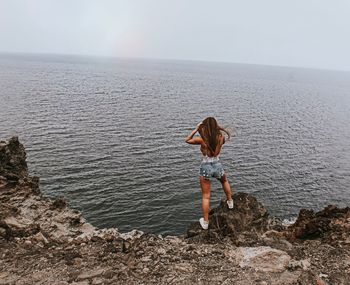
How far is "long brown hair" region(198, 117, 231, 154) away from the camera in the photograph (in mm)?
10164

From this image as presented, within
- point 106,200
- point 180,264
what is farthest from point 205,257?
point 106,200

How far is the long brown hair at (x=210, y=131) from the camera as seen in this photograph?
1016 centimetres

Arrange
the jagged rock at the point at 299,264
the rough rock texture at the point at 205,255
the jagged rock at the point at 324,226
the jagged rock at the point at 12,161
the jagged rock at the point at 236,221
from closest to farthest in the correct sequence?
the rough rock texture at the point at 205,255 → the jagged rock at the point at 299,264 → the jagged rock at the point at 236,221 → the jagged rock at the point at 324,226 → the jagged rock at the point at 12,161

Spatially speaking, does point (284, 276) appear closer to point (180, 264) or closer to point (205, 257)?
point (205, 257)

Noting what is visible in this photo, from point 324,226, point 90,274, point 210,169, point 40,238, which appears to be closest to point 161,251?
point 90,274

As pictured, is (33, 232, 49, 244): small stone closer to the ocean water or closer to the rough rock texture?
the rough rock texture

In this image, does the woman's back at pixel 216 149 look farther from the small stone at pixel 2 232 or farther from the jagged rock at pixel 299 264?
the small stone at pixel 2 232

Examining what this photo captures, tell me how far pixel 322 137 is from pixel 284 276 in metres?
45.6

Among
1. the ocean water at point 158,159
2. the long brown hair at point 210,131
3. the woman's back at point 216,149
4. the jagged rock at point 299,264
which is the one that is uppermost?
the long brown hair at point 210,131

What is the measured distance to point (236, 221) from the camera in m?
11.8

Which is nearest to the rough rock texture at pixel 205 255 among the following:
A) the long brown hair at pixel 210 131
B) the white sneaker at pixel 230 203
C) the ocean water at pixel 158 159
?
the white sneaker at pixel 230 203

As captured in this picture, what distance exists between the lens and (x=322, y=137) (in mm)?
49062

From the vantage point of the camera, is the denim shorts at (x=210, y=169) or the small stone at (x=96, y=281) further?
the denim shorts at (x=210, y=169)

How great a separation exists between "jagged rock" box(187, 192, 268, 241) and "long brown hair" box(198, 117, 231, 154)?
9.88 feet
